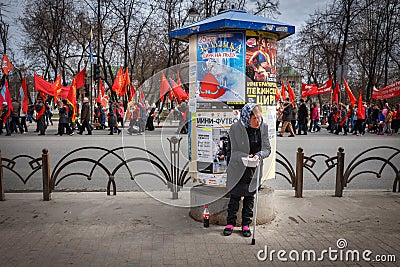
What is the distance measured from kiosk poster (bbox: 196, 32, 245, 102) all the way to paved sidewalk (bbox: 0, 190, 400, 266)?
199 centimetres

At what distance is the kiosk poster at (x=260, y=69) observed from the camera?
18.1 ft

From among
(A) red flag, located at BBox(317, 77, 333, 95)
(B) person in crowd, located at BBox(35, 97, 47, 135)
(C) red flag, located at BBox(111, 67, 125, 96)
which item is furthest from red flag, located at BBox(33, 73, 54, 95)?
(A) red flag, located at BBox(317, 77, 333, 95)

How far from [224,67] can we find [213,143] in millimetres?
1137

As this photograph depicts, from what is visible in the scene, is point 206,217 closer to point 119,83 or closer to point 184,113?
point 184,113

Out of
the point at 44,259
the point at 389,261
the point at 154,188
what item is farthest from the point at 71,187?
the point at 389,261

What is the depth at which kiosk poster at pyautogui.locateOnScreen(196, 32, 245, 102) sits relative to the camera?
17.8 ft

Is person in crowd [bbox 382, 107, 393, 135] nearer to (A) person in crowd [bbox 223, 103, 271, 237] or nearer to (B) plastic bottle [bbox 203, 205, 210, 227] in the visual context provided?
(A) person in crowd [bbox 223, 103, 271, 237]

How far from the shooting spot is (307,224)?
5629 mm

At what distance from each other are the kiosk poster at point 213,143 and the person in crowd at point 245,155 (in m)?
0.31

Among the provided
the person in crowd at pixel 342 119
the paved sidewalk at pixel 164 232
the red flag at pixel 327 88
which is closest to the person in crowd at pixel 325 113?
the red flag at pixel 327 88

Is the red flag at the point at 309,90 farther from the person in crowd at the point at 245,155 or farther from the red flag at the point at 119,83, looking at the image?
the person in crowd at the point at 245,155

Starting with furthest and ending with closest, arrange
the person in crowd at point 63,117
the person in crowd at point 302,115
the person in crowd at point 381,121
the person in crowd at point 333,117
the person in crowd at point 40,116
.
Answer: the person in crowd at point 333,117, the person in crowd at point 381,121, the person in crowd at point 302,115, the person in crowd at point 40,116, the person in crowd at point 63,117

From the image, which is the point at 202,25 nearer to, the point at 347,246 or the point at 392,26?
the point at 347,246

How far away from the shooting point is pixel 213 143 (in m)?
5.52
